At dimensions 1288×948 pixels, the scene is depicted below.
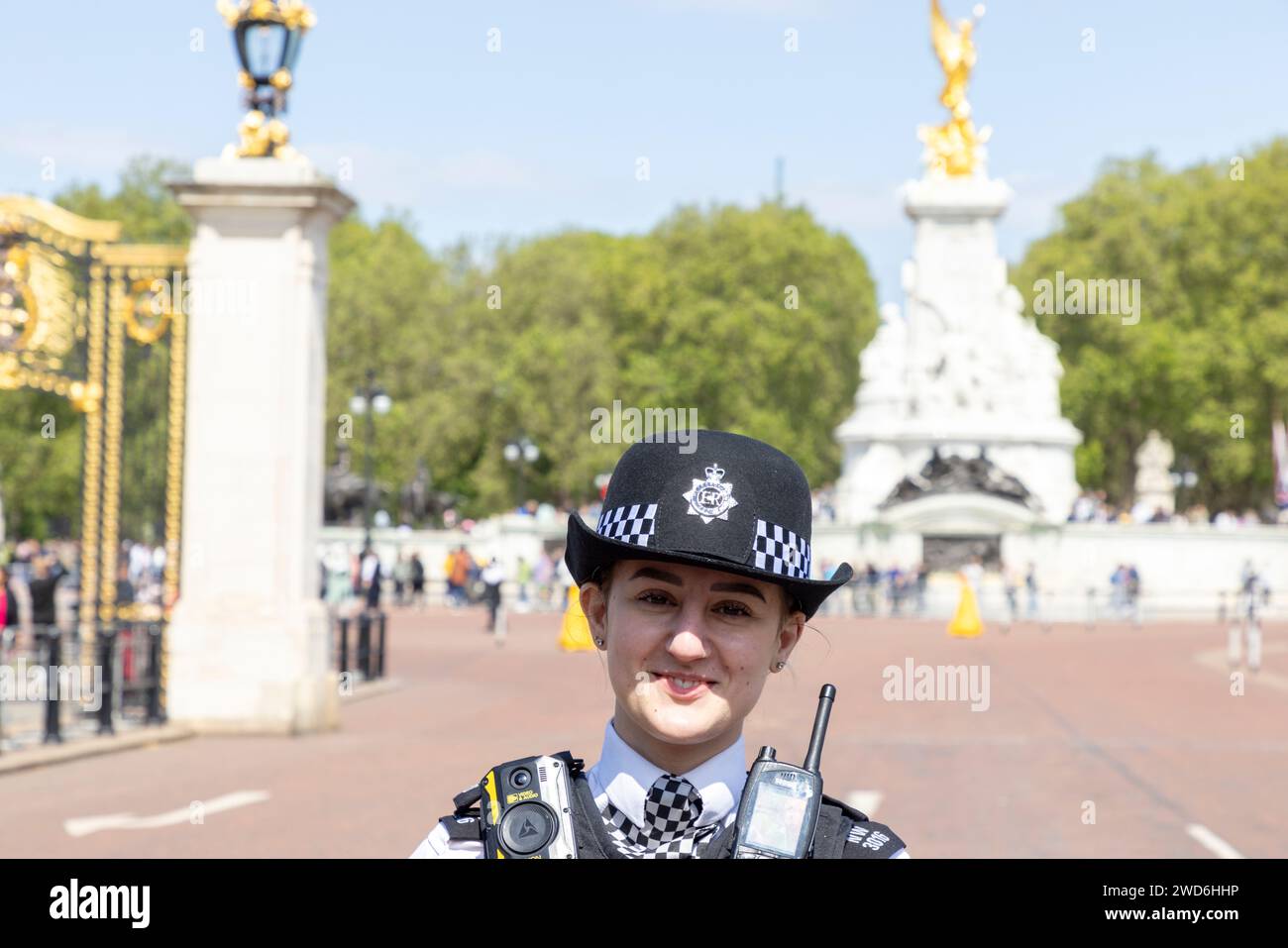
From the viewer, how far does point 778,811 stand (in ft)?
7.56

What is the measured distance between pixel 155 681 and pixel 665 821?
14234 mm

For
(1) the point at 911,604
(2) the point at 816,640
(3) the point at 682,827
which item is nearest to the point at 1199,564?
(1) the point at 911,604

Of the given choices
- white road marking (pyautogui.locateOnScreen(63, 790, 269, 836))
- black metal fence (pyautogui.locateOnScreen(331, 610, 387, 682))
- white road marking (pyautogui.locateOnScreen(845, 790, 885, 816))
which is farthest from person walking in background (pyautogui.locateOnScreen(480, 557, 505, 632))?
white road marking (pyautogui.locateOnScreen(63, 790, 269, 836))

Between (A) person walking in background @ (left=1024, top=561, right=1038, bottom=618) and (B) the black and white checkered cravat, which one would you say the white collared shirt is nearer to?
(B) the black and white checkered cravat

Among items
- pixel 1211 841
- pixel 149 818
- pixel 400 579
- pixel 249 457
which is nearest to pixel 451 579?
pixel 400 579

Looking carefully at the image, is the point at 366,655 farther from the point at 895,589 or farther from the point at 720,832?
the point at 895,589

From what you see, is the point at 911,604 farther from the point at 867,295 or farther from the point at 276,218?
the point at 867,295

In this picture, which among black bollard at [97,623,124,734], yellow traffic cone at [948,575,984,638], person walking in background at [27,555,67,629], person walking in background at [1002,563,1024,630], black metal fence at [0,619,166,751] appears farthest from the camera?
person walking in background at [1002,563,1024,630]

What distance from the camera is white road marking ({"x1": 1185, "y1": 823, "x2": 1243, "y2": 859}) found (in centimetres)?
1033

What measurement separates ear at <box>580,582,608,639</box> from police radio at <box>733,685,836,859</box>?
1.40 feet

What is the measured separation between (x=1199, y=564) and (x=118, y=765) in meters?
42.1

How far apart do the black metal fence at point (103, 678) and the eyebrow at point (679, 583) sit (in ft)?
44.1

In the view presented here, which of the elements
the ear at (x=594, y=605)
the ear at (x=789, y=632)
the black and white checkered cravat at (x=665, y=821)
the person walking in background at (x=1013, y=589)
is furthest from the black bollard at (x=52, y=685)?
the person walking in background at (x=1013, y=589)

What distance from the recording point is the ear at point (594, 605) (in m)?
2.69
